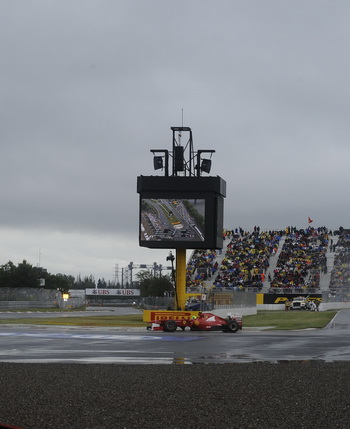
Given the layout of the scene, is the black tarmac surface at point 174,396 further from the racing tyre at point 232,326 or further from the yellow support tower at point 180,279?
the yellow support tower at point 180,279

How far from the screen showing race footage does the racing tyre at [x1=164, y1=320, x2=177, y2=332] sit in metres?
9.86

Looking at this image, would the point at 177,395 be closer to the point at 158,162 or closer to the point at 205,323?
the point at 205,323

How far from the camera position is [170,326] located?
33.4 meters

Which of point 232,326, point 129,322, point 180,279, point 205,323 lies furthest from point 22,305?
point 232,326

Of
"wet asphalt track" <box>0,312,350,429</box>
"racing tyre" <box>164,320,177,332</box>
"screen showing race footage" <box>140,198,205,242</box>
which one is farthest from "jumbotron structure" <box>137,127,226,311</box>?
"wet asphalt track" <box>0,312,350,429</box>

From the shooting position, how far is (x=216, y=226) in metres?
43.4

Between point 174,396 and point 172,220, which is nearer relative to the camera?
point 174,396

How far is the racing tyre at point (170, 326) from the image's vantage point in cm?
3338

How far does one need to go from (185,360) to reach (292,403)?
24.2ft

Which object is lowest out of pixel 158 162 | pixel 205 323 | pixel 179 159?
pixel 205 323

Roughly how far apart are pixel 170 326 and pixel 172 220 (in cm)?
1065

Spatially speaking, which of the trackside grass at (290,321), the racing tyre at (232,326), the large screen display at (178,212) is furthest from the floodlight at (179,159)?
the racing tyre at (232,326)

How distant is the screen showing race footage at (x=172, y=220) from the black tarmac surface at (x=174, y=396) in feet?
89.6

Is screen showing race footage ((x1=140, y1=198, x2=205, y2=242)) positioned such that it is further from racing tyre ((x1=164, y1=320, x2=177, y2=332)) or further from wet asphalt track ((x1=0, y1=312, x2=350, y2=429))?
wet asphalt track ((x1=0, y1=312, x2=350, y2=429))
